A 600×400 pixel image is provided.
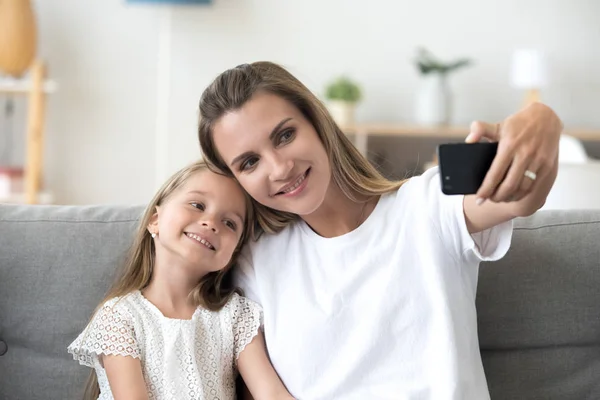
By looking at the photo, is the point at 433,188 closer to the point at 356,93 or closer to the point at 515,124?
the point at 515,124

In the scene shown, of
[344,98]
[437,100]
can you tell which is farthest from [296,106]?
[437,100]

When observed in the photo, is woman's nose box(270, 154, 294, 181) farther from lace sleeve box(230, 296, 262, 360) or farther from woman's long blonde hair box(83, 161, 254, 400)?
lace sleeve box(230, 296, 262, 360)

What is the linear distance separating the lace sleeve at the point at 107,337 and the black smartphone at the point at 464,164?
631 mm

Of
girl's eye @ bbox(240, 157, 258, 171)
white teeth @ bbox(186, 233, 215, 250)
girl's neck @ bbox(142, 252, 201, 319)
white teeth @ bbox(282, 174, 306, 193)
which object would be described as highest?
girl's eye @ bbox(240, 157, 258, 171)

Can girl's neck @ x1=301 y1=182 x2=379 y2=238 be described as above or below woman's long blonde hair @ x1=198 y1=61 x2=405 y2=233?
below

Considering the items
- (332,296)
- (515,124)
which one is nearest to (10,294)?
(332,296)

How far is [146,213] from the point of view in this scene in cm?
154

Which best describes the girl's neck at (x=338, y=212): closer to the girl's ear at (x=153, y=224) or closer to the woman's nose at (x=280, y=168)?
the woman's nose at (x=280, y=168)

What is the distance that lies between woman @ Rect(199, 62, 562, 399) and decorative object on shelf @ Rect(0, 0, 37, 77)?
2770 mm

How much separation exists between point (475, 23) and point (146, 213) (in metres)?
3.39

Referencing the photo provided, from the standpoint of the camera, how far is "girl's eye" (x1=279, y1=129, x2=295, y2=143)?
1406mm

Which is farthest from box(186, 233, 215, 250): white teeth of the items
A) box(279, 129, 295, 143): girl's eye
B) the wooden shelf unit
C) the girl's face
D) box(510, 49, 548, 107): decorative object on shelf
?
box(510, 49, 548, 107): decorative object on shelf

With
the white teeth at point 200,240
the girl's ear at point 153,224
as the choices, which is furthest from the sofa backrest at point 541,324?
the girl's ear at point 153,224

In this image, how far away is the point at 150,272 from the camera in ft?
5.01
